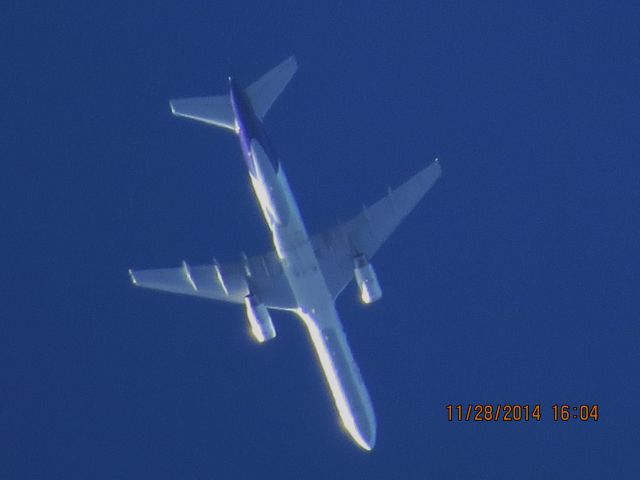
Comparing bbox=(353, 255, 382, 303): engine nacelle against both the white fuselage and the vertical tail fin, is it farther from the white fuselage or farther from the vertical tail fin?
the vertical tail fin

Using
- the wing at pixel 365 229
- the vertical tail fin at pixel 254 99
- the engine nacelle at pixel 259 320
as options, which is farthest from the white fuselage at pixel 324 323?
the vertical tail fin at pixel 254 99

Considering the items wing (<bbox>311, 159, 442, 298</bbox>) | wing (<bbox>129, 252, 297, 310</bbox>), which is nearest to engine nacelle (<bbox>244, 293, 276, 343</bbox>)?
wing (<bbox>129, 252, 297, 310</bbox>)

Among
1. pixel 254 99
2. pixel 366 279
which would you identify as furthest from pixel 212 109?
pixel 366 279

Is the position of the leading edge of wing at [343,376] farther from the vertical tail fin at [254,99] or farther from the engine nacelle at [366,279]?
the vertical tail fin at [254,99]

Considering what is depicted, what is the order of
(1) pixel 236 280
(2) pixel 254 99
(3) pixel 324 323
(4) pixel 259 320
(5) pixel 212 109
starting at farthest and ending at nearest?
(1) pixel 236 280 < (3) pixel 324 323 < (4) pixel 259 320 < (2) pixel 254 99 < (5) pixel 212 109

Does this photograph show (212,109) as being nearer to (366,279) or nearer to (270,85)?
(270,85)

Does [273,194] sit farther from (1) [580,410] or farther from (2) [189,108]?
(1) [580,410]
